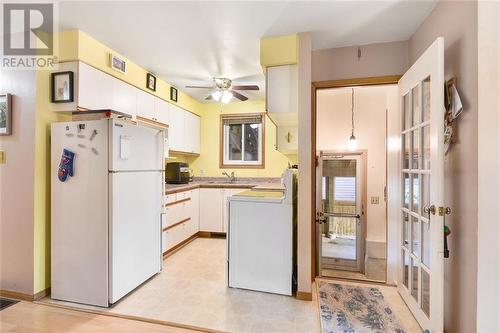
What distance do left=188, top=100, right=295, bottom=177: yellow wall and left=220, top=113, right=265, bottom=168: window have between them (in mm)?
101

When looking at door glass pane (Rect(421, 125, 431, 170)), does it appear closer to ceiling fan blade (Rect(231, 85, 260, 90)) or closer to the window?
ceiling fan blade (Rect(231, 85, 260, 90))

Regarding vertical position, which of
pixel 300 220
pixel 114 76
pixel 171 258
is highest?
pixel 114 76

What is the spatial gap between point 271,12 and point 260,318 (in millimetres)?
2535

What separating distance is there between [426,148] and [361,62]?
3.96 ft

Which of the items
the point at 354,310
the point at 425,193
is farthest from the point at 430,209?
the point at 354,310

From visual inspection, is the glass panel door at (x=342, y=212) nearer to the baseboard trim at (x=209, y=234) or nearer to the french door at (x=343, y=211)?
the french door at (x=343, y=211)

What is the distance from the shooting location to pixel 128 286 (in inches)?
95.5

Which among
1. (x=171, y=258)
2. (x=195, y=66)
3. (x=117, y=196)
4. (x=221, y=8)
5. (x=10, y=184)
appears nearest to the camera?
(x=221, y=8)

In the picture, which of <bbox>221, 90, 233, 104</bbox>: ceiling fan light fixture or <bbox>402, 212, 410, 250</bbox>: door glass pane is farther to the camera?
<bbox>221, 90, 233, 104</bbox>: ceiling fan light fixture

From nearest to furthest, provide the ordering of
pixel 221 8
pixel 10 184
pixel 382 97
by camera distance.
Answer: pixel 221 8 → pixel 10 184 → pixel 382 97

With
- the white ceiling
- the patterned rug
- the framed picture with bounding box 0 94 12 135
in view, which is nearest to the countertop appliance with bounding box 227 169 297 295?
the patterned rug

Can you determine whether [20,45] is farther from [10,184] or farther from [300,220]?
[300,220]

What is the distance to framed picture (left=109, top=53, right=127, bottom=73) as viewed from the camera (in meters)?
2.81

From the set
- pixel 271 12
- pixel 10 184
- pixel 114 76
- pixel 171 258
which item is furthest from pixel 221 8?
pixel 171 258
